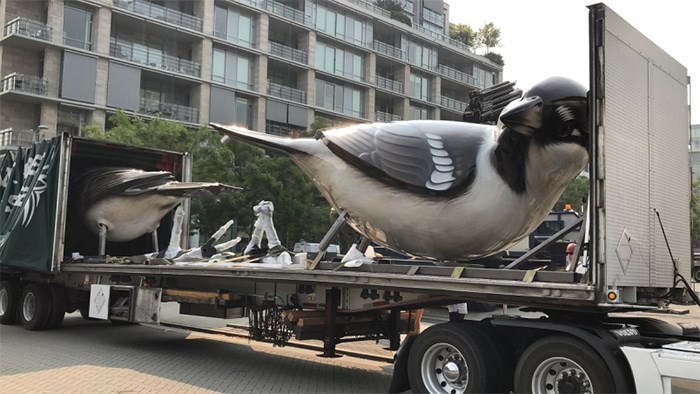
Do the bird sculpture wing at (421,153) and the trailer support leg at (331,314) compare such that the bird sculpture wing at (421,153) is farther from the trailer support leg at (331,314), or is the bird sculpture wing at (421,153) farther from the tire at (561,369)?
the tire at (561,369)

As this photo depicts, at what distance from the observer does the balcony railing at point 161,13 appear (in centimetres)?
3869

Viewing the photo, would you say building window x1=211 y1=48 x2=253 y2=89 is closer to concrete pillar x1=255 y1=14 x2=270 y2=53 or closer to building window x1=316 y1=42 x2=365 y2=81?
concrete pillar x1=255 y1=14 x2=270 y2=53

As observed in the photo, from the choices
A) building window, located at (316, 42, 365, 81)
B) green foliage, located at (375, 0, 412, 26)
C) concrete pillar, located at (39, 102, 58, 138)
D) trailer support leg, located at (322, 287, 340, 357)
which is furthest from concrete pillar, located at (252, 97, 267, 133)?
trailer support leg, located at (322, 287, 340, 357)

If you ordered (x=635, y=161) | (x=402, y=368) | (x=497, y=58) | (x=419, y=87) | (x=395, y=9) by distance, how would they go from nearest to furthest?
1. (x=635, y=161)
2. (x=402, y=368)
3. (x=419, y=87)
4. (x=395, y=9)
5. (x=497, y=58)

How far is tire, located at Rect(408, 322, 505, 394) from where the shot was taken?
6098 millimetres

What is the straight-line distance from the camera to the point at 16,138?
34906mm

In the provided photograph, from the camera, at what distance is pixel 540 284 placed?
18.6ft

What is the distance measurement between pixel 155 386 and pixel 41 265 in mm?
5563

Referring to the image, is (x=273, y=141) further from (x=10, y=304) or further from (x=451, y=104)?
(x=451, y=104)

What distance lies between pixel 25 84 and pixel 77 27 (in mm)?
4581

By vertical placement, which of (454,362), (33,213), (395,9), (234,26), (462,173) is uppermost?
(395,9)

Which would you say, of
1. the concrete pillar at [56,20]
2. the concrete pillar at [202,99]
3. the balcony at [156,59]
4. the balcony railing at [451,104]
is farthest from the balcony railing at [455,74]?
the concrete pillar at [56,20]

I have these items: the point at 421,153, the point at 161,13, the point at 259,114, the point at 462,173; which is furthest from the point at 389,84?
the point at 462,173

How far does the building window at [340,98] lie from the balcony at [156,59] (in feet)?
34.9
